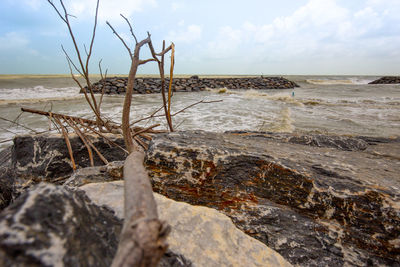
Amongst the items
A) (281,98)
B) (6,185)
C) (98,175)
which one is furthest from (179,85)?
(98,175)

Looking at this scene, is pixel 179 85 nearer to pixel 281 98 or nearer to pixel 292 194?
pixel 281 98

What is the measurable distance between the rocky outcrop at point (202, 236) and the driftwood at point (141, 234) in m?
0.33

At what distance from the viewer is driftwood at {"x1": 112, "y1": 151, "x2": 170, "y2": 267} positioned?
1.25ft

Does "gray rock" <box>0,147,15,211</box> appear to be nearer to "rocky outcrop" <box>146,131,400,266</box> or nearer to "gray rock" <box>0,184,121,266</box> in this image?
"rocky outcrop" <box>146,131,400,266</box>

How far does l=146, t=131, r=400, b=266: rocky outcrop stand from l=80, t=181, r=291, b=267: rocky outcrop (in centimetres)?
26

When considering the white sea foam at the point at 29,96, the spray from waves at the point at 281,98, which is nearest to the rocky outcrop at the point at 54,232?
the spray from waves at the point at 281,98

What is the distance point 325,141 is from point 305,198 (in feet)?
4.26

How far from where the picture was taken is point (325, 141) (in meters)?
2.21

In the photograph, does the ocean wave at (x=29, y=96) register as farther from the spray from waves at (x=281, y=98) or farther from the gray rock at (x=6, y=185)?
the spray from waves at (x=281, y=98)

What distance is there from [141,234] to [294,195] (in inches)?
41.0

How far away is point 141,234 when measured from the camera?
40cm

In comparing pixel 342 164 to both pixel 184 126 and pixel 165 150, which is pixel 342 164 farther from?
pixel 184 126

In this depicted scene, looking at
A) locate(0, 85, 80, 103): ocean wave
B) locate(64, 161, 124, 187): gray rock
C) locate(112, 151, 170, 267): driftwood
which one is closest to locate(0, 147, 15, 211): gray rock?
Answer: locate(64, 161, 124, 187): gray rock

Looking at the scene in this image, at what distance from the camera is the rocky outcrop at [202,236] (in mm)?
788
